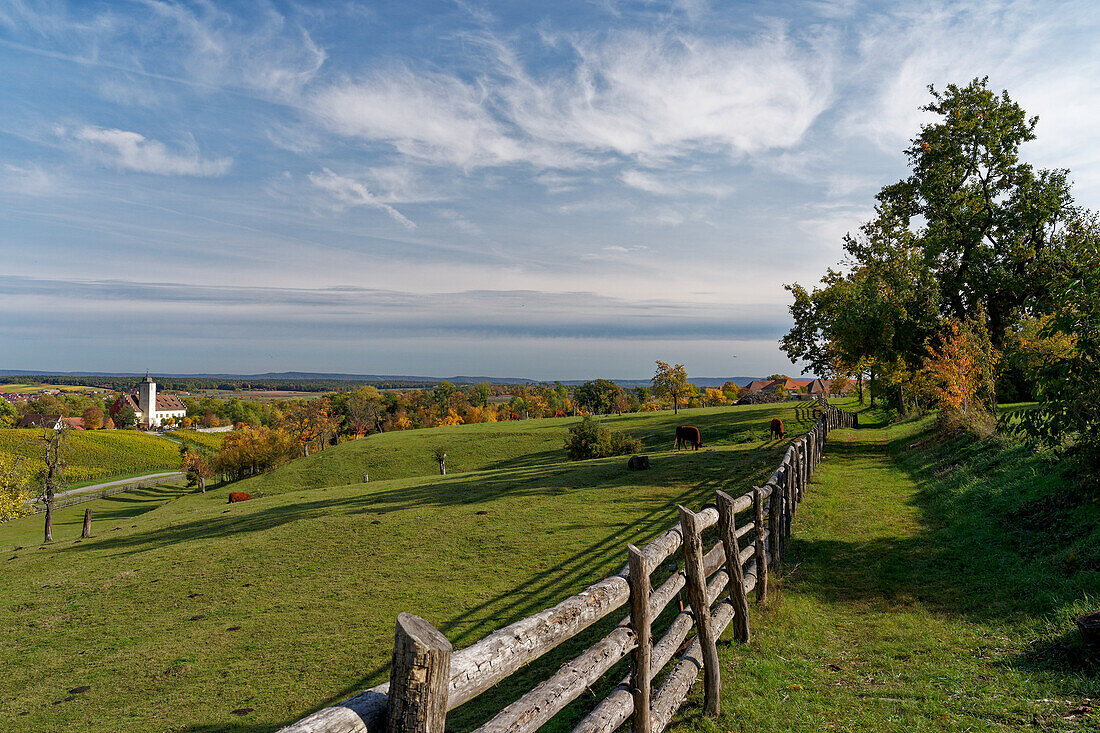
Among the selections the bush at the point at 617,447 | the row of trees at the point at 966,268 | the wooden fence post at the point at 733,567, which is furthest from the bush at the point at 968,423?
the wooden fence post at the point at 733,567

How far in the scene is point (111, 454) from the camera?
86000mm

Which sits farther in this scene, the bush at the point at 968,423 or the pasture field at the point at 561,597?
the bush at the point at 968,423

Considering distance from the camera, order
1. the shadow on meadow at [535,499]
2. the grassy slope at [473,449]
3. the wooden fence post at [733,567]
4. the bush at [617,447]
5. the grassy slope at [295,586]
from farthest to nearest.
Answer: the grassy slope at [473,449]
the bush at [617,447]
the grassy slope at [295,586]
the shadow on meadow at [535,499]
the wooden fence post at [733,567]

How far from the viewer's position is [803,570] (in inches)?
387

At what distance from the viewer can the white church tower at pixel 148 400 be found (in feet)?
595

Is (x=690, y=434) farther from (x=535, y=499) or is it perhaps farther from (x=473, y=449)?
(x=473, y=449)

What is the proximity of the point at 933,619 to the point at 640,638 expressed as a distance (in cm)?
540

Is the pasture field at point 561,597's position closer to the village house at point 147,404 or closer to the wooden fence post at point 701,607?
the wooden fence post at point 701,607

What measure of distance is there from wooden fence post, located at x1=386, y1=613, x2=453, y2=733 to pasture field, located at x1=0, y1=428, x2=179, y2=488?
89285 millimetres

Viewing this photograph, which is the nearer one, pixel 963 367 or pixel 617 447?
pixel 963 367

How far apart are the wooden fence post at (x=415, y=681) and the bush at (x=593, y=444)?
89.5 feet

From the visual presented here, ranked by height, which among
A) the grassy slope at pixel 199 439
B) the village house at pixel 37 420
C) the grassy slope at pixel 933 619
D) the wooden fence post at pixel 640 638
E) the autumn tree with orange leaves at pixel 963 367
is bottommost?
the grassy slope at pixel 199 439

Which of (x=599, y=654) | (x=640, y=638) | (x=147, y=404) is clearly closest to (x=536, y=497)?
(x=640, y=638)

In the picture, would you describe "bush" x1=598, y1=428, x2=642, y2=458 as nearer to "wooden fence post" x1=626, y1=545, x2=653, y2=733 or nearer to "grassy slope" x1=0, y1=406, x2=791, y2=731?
"grassy slope" x1=0, y1=406, x2=791, y2=731
